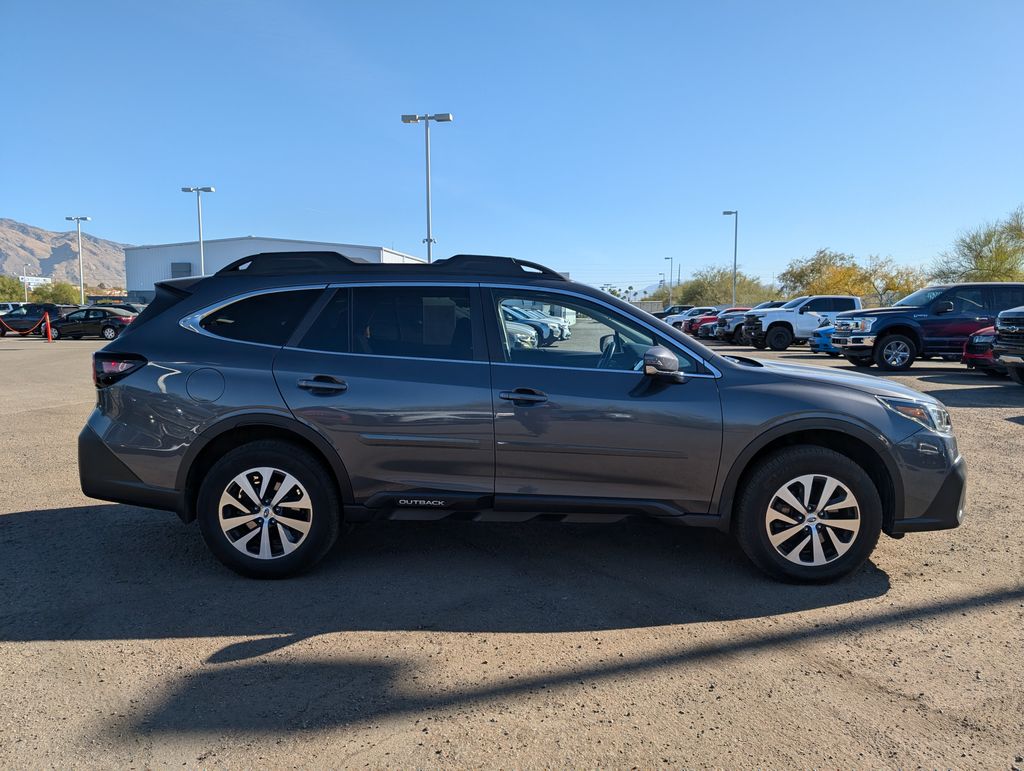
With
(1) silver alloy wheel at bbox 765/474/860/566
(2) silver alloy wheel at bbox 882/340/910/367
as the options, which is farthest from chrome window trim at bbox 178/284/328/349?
(2) silver alloy wheel at bbox 882/340/910/367

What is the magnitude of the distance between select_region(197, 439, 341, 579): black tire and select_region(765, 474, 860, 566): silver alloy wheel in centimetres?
242

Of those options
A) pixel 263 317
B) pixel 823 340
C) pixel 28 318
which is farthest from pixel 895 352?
pixel 28 318

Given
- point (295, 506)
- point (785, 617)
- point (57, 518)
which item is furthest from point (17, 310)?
point (785, 617)

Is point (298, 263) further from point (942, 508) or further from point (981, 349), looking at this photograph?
point (981, 349)

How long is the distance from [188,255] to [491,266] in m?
73.3

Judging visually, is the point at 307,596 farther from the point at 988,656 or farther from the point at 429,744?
the point at 988,656

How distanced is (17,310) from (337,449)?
117 feet

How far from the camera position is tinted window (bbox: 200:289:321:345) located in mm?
3932

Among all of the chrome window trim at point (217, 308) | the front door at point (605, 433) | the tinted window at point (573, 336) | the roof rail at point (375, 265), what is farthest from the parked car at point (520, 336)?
the chrome window trim at point (217, 308)

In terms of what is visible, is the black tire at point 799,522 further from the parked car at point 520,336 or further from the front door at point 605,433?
the parked car at point 520,336

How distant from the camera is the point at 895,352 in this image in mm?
15148

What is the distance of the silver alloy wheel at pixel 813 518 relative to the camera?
12.3 feet

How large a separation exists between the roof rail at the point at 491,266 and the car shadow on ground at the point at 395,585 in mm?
1573

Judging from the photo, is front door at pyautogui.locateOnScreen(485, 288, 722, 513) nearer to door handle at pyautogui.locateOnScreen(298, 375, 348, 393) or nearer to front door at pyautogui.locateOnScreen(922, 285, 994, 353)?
door handle at pyautogui.locateOnScreen(298, 375, 348, 393)
